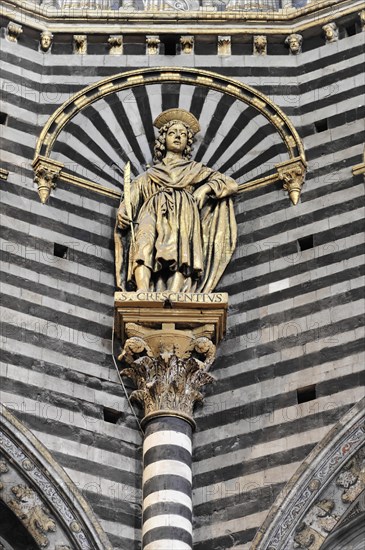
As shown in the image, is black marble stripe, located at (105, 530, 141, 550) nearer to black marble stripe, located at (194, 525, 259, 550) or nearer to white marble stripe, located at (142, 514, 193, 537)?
white marble stripe, located at (142, 514, 193, 537)

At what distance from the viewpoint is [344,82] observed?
2072 centimetres

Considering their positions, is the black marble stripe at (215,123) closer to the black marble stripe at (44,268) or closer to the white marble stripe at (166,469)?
the black marble stripe at (44,268)

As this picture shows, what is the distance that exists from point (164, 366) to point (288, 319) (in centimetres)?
136

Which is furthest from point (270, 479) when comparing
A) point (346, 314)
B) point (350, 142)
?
point (350, 142)

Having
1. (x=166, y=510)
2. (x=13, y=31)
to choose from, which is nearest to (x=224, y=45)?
(x=13, y=31)

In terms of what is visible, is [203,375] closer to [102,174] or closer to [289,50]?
[102,174]

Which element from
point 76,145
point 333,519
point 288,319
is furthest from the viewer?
point 76,145

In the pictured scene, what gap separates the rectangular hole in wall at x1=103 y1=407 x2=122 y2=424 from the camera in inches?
738

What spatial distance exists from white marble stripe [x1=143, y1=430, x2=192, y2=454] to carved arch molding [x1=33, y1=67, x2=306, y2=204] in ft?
9.63

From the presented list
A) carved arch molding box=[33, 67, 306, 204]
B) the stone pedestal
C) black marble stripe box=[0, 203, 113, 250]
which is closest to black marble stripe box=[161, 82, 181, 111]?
carved arch molding box=[33, 67, 306, 204]

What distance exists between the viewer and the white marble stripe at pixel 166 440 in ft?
59.9

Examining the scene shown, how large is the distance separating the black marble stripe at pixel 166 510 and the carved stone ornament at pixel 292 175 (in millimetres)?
3702

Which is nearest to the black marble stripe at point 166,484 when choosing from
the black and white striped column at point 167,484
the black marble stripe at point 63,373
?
the black and white striped column at point 167,484

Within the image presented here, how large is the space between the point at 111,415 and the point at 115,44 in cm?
446
